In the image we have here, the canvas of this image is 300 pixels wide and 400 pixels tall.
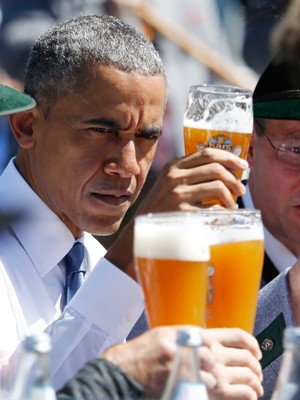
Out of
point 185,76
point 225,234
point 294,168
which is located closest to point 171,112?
point 185,76

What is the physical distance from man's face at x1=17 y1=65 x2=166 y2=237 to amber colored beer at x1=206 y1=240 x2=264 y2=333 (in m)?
0.92

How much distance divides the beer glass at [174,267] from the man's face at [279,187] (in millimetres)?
1646

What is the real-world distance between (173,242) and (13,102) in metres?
0.49

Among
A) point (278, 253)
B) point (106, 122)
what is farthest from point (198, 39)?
point (106, 122)

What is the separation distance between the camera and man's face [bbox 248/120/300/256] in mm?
3504

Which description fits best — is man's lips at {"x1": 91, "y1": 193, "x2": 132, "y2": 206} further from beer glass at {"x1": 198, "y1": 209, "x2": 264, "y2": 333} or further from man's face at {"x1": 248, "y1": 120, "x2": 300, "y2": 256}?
beer glass at {"x1": 198, "y1": 209, "x2": 264, "y2": 333}

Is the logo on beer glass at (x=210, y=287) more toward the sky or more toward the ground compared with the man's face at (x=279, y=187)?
more toward the sky

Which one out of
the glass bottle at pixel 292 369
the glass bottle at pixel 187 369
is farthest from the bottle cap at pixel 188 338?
the glass bottle at pixel 292 369

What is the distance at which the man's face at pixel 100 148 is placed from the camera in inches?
114

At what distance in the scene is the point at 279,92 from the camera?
3.33 metres

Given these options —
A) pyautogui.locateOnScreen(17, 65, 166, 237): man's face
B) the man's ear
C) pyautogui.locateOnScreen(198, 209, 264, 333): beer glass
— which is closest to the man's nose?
pyautogui.locateOnScreen(17, 65, 166, 237): man's face

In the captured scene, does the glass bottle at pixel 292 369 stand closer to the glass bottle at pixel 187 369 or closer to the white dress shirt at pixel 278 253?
the glass bottle at pixel 187 369

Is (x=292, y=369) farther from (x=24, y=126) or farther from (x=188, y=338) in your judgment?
(x=24, y=126)

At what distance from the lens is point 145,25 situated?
4664 mm
